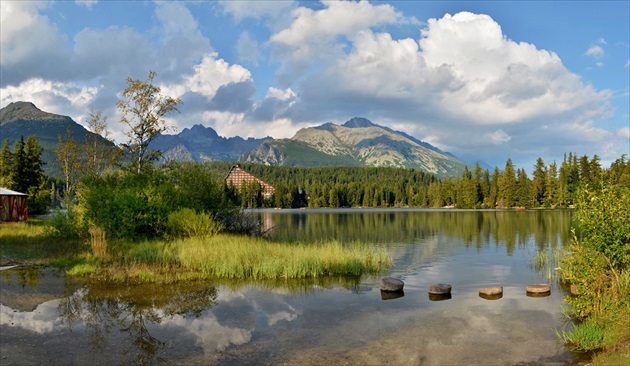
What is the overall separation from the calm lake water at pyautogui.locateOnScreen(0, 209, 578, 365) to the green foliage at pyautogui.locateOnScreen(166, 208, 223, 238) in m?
8.52

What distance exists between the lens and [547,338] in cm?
1362

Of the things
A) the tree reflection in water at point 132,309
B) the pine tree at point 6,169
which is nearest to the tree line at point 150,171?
the pine tree at point 6,169

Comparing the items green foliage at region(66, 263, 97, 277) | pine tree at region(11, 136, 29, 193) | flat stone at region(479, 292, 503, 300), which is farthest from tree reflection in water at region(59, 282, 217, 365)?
pine tree at region(11, 136, 29, 193)

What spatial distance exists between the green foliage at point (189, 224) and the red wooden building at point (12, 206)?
30.8 m

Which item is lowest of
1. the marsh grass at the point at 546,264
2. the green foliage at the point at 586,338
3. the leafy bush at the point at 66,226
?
the marsh grass at the point at 546,264

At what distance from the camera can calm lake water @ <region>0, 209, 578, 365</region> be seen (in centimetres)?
1166

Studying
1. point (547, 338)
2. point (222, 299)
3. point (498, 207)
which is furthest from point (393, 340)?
point (498, 207)

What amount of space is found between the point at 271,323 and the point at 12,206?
4852cm

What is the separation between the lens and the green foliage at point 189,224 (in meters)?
29.5

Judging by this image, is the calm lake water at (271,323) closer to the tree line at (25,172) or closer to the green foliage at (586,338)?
the green foliage at (586,338)

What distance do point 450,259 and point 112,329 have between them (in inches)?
1056

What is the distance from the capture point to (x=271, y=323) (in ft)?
49.2

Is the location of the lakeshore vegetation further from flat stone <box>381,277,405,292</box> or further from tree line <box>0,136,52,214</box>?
tree line <box>0,136,52,214</box>

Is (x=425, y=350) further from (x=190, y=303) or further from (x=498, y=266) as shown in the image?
(x=498, y=266)
